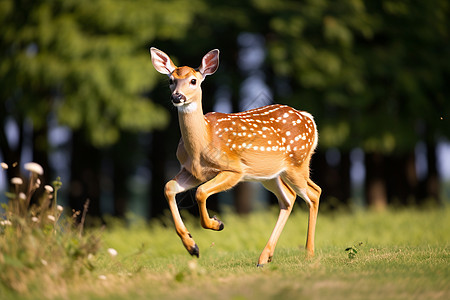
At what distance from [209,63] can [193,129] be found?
80cm

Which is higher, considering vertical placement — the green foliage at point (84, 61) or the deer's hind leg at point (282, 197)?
the green foliage at point (84, 61)

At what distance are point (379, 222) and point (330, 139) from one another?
3243mm

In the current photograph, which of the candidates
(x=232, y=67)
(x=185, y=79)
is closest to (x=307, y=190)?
(x=185, y=79)

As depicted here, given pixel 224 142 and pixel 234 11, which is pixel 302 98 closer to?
pixel 234 11

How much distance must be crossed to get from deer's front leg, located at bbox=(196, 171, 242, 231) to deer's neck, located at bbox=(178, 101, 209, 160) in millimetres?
332

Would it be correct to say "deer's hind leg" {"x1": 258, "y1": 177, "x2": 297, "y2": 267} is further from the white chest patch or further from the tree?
the tree

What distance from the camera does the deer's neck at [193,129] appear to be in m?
6.07

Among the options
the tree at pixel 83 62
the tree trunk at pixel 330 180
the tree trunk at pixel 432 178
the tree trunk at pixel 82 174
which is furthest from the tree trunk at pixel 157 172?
the tree trunk at pixel 432 178

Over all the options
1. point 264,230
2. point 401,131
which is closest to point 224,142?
point 264,230

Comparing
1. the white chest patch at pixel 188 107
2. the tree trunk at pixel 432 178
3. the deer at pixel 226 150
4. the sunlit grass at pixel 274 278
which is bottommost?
the tree trunk at pixel 432 178

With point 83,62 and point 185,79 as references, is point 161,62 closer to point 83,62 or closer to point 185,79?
point 185,79

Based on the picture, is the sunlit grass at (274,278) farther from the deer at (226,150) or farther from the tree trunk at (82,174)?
the tree trunk at (82,174)

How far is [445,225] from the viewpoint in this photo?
1145 centimetres

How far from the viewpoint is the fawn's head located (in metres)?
5.87
